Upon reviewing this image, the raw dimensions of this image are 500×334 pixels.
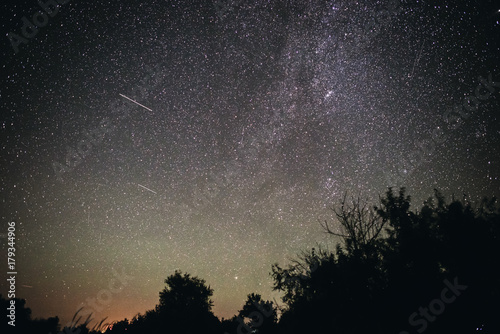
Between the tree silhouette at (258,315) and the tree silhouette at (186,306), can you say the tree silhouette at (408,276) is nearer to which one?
the tree silhouette at (258,315)

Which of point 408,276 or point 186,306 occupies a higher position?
point 186,306

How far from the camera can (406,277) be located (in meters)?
9.91

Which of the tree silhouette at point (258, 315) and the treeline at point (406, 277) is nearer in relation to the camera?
the treeline at point (406, 277)

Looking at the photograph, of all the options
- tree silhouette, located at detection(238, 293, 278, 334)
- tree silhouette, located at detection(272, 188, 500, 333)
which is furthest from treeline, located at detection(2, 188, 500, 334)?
tree silhouette, located at detection(238, 293, 278, 334)

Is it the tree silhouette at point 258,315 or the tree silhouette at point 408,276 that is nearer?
the tree silhouette at point 408,276

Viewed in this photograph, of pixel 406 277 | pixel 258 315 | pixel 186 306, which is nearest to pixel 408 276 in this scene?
pixel 406 277

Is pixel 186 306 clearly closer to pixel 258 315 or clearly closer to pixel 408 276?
pixel 258 315

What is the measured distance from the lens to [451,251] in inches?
402

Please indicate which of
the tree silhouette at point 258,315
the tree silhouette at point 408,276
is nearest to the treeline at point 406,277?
the tree silhouette at point 408,276

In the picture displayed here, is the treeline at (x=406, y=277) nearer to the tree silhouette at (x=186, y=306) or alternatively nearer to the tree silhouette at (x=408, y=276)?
the tree silhouette at (x=408, y=276)

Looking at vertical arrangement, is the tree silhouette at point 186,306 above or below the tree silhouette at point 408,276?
above

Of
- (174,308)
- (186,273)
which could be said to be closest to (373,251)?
(174,308)

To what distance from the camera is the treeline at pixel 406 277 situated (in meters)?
8.88

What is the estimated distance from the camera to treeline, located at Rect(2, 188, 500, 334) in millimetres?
8883
